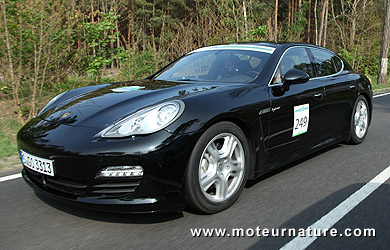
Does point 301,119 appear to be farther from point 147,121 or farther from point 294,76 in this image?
point 147,121

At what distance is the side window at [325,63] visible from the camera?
4.68 m

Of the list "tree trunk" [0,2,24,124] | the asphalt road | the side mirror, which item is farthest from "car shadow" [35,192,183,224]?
"tree trunk" [0,2,24,124]

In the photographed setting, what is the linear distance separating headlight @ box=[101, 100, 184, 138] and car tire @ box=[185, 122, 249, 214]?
0.29m

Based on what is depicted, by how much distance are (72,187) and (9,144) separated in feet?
10.8

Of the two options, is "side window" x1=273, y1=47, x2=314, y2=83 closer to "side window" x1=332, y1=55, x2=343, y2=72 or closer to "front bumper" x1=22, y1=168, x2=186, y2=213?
"side window" x1=332, y1=55, x2=343, y2=72

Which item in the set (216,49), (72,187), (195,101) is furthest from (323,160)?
(72,187)

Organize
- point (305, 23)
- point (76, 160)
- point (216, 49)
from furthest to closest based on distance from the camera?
point (305, 23) → point (216, 49) → point (76, 160)

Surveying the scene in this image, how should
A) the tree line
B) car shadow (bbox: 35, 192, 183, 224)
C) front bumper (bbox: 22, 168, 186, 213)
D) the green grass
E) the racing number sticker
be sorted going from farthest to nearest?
the tree line
the green grass
the racing number sticker
car shadow (bbox: 35, 192, 183, 224)
front bumper (bbox: 22, 168, 186, 213)

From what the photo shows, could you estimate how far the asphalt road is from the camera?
8.29ft

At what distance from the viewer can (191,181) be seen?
9.14 ft

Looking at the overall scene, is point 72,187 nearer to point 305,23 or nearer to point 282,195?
point 282,195

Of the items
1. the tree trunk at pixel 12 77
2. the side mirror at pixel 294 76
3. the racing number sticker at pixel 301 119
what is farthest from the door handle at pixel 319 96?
the tree trunk at pixel 12 77

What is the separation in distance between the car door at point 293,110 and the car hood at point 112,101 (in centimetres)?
57

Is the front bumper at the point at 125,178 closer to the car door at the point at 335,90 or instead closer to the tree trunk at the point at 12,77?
the car door at the point at 335,90
